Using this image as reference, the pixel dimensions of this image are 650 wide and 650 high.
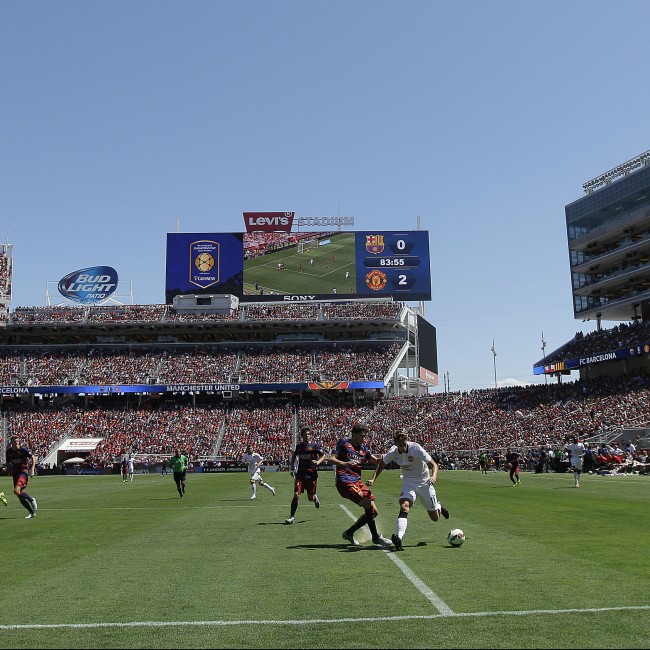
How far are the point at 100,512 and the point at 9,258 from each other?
71777mm

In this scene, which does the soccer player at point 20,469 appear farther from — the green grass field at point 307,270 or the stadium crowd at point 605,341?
the green grass field at point 307,270

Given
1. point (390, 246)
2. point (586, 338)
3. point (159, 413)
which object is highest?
point (390, 246)

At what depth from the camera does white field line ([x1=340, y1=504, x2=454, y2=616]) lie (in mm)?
7488

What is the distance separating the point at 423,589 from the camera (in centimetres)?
856

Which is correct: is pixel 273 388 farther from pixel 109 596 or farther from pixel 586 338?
pixel 109 596

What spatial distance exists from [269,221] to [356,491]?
7139 centimetres

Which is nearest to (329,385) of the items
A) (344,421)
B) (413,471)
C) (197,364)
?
(344,421)

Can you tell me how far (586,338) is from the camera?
73.1 m

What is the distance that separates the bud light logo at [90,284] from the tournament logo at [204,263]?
11402mm

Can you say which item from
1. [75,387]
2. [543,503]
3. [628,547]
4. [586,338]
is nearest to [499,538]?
[628,547]

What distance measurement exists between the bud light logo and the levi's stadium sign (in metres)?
17.6

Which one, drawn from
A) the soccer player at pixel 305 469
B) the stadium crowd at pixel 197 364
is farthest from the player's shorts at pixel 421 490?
the stadium crowd at pixel 197 364

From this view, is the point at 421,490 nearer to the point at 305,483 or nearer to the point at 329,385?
the point at 305,483

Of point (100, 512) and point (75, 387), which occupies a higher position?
point (75, 387)
